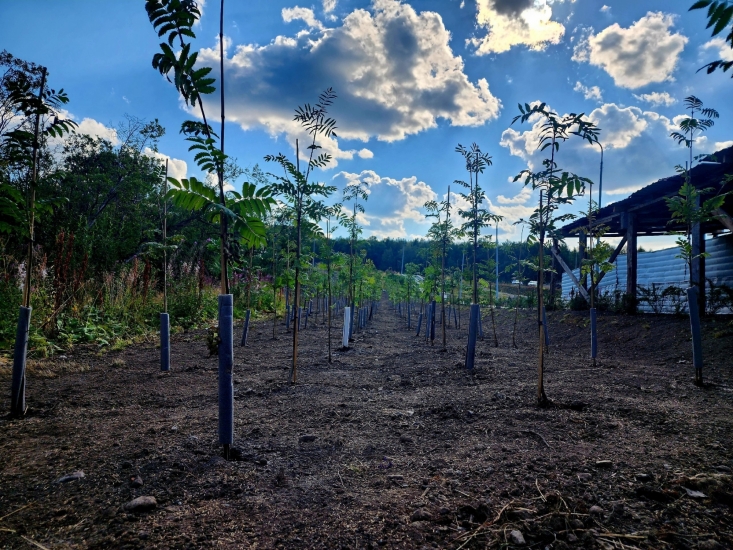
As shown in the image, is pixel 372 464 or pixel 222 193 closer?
pixel 222 193

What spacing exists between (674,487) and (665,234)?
1661 centimetres

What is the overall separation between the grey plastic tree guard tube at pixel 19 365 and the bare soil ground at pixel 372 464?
0.70 feet

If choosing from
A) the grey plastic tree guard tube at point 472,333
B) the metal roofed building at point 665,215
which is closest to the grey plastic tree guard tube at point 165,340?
the grey plastic tree guard tube at point 472,333

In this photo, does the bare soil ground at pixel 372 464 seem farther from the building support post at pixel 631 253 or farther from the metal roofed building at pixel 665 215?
the building support post at pixel 631 253

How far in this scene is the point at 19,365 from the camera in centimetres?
373

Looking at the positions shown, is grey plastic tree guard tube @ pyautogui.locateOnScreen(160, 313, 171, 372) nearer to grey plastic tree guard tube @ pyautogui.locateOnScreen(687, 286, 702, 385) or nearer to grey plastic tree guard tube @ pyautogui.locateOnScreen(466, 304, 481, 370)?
grey plastic tree guard tube @ pyautogui.locateOnScreen(466, 304, 481, 370)

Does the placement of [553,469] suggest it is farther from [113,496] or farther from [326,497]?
[113,496]

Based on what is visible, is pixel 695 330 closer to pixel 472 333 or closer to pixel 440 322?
pixel 472 333

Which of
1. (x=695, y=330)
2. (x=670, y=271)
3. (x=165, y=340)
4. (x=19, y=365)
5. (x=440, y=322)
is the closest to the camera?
(x=19, y=365)

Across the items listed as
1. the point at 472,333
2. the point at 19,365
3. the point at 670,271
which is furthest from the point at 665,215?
the point at 19,365

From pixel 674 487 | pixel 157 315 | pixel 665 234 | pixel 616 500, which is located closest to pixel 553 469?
pixel 616 500

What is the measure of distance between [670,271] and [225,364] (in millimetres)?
17391

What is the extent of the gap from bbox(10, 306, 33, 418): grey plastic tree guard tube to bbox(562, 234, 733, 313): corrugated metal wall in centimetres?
1391

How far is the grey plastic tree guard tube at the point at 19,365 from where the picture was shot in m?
3.72
